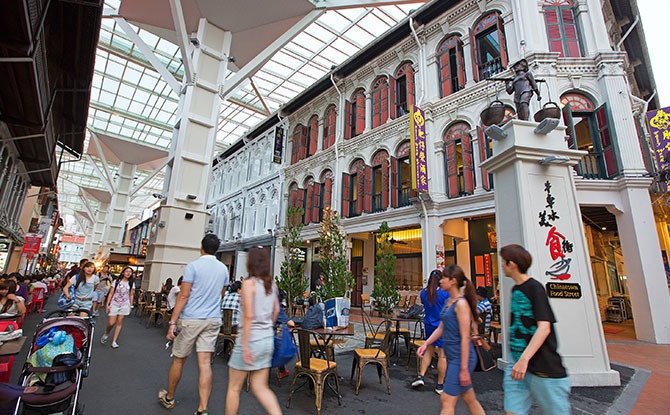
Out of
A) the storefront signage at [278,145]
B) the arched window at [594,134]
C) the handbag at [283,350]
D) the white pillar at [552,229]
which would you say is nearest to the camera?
the handbag at [283,350]

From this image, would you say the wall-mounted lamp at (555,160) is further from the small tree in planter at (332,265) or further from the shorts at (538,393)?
the small tree in planter at (332,265)

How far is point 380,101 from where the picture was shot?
14.6 m

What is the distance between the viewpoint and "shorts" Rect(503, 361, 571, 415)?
7.15 feet

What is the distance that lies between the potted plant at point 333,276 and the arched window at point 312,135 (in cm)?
738

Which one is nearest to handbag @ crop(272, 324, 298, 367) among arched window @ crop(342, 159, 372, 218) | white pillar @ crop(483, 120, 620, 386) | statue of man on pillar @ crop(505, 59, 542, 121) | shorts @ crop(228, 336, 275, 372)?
shorts @ crop(228, 336, 275, 372)

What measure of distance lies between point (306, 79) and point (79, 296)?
650 inches

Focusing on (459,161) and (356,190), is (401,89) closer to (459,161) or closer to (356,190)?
(459,161)

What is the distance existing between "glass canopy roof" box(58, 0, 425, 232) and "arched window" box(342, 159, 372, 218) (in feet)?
21.2

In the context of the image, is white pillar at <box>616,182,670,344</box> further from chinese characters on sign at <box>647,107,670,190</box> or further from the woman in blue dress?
the woman in blue dress

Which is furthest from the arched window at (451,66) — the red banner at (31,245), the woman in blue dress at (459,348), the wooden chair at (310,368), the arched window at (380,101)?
the red banner at (31,245)

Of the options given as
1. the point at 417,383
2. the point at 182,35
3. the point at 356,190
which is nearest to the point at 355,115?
the point at 356,190

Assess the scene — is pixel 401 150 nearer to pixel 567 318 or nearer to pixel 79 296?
pixel 567 318

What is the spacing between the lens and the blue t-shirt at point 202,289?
3.39m

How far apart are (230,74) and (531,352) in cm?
2097
